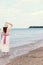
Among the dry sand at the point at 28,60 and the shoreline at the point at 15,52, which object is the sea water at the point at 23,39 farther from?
the dry sand at the point at 28,60

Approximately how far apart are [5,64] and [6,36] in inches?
67.4

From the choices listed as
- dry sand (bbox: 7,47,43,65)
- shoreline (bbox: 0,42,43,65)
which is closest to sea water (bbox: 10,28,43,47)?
shoreline (bbox: 0,42,43,65)

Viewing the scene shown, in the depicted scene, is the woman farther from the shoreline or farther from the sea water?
the sea water

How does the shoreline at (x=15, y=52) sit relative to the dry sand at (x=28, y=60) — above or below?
below

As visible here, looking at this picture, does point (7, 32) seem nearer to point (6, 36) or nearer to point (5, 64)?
point (6, 36)

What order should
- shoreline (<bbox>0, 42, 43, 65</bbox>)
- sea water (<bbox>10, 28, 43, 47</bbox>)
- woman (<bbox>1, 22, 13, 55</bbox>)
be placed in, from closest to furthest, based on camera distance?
woman (<bbox>1, 22, 13, 55</bbox>)
shoreline (<bbox>0, 42, 43, 65</bbox>)
sea water (<bbox>10, 28, 43, 47</bbox>)

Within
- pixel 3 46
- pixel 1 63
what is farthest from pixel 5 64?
pixel 3 46

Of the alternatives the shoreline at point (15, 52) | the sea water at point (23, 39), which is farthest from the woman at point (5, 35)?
the sea water at point (23, 39)

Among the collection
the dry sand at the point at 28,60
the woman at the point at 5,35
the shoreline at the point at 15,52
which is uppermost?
the woman at the point at 5,35

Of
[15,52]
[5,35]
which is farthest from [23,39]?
A: [5,35]

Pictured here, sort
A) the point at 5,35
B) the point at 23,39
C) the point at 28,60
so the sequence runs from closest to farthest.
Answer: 1. the point at 28,60
2. the point at 5,35
3. the point at 23,39

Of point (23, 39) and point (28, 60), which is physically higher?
point (28, 60)

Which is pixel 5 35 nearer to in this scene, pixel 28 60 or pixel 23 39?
pixel 28 60

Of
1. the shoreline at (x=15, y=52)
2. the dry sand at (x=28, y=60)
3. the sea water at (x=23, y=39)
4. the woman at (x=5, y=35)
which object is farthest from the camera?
the sea water at (x=23, y=39)
